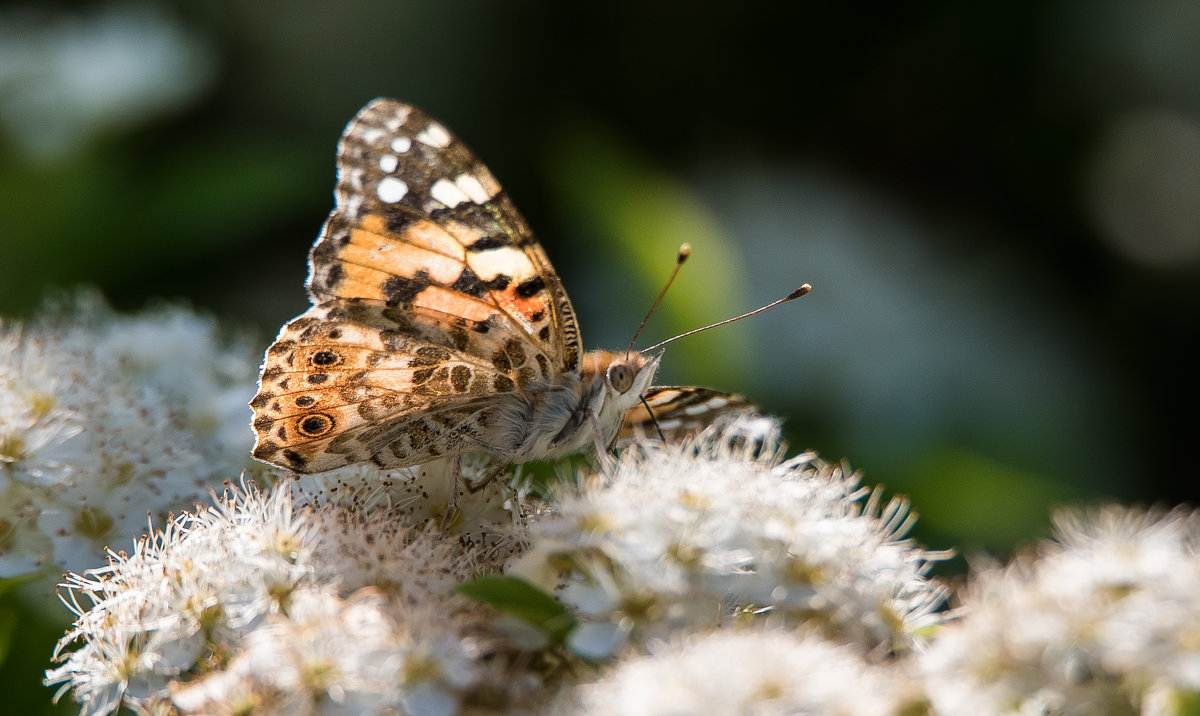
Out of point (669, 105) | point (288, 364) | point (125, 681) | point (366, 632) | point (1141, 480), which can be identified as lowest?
point (1141, 480)

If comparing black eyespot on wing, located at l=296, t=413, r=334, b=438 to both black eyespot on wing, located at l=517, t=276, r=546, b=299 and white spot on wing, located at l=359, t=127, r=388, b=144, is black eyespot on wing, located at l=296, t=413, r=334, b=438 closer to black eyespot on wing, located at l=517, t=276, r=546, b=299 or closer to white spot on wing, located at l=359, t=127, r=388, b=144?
black eyespot on wing, located at l=517, t=276, r=546, b=299

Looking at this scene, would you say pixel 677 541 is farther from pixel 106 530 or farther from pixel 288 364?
pixel 106 530

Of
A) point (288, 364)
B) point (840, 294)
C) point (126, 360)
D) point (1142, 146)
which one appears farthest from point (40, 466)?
point (1142, 146)

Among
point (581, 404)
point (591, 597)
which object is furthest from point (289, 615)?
point (581, 404)

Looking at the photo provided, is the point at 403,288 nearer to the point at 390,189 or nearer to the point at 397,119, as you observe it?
the point at 390,189

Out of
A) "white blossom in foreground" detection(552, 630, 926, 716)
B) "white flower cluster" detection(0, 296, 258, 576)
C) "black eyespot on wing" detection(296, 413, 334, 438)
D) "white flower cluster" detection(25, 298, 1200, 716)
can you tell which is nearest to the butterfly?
"black eyespot on wing" detection(296, 413, 334, 438)

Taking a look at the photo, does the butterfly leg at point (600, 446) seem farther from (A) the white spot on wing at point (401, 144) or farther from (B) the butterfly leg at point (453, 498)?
(A) the white spot on wing at point (401, 144)
